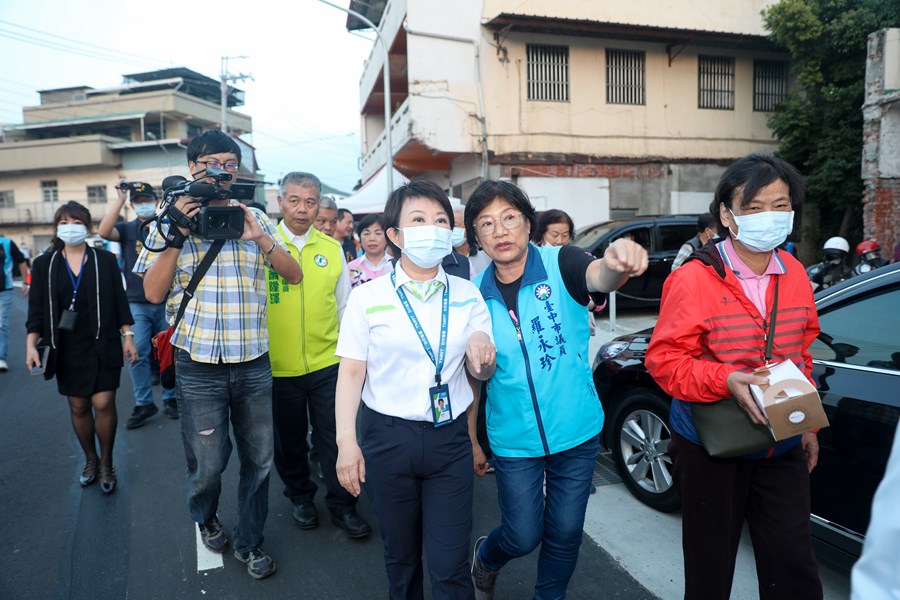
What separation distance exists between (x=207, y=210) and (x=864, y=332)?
10.1ft

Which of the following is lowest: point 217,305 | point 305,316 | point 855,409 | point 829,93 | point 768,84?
point 855,409

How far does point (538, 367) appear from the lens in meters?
2.39

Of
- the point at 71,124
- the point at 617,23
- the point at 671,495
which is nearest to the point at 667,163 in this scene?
the point at 617,23

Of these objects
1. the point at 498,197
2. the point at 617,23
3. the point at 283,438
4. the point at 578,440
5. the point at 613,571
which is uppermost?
the point at 617,23

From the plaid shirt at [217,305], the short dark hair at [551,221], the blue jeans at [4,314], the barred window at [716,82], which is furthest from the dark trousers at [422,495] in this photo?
the barred window at [716,82]

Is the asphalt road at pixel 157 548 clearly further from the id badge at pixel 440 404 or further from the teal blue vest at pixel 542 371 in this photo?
the id badge at pixel 440 404

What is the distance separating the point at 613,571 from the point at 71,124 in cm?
5130

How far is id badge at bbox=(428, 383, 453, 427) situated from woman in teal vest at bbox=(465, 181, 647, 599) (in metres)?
0.29

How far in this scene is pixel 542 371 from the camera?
7.84 ft

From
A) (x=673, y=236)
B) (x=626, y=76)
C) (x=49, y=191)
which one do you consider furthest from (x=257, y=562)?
(x=49, y=191)

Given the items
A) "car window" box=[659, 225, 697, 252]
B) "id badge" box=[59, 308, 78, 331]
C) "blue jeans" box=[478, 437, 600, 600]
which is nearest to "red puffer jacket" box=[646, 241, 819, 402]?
"blue jeans" box=[478, 437, 600, 600]

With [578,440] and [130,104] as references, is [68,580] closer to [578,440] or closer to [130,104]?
[578,440]

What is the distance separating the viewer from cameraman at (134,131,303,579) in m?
2.93

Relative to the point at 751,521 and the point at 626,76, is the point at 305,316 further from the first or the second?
the point at 626,76
